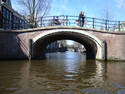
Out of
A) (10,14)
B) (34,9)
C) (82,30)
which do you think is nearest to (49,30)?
(82,30)

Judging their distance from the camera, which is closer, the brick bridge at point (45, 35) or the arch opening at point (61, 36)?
the brick bridge at point (45, 35)

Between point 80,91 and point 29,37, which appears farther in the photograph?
point 29,37

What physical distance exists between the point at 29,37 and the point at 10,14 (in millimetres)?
10800

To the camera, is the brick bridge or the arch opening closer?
the brick bridge

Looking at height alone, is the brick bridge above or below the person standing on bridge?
below

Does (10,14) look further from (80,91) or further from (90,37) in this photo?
(80,91)

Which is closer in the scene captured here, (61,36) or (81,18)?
(81,18)

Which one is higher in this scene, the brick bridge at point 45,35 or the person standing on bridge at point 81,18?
the person standing on bridge at point 81,18

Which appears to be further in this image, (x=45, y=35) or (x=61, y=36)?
(x=61, y=36)

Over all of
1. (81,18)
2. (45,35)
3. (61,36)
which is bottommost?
(45,35)

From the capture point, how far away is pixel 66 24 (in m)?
17.8

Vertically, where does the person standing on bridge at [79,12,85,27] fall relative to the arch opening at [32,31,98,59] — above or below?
above

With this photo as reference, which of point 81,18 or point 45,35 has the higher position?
point 81,18

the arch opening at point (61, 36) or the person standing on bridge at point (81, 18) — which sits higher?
the person standing on bridge at point (81, 18)
